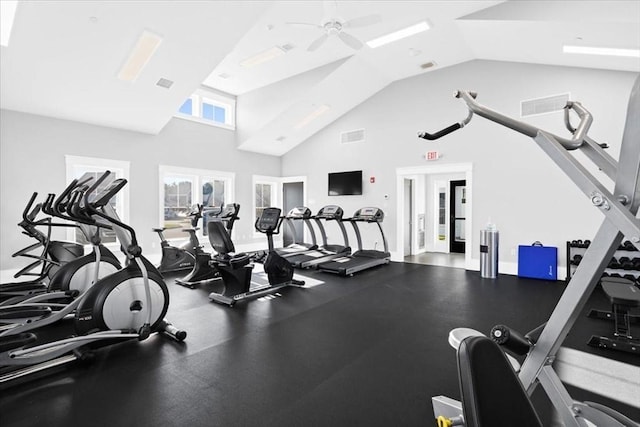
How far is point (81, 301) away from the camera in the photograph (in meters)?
2.96

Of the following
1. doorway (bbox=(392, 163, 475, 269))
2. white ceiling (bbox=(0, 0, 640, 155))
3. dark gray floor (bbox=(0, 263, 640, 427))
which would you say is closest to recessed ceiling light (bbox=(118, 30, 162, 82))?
white ceiling (bbox=(0, 0, 640, 155))

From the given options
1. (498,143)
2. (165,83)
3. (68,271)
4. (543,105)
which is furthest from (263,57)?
(543,105)

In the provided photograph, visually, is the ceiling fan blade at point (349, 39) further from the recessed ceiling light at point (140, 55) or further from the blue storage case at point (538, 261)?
the blue storage case at point (538, 261)

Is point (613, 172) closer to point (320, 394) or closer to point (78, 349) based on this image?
point (320, 394)

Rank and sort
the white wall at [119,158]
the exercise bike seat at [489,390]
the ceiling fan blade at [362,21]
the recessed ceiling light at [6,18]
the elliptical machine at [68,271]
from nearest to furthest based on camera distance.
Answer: the exercise bike seat at [489,390], the elliptical machine at [68,271], the recessed ceiling light at [6,18], the ceiling fan blade at [362,21], the white wall at [119,158]

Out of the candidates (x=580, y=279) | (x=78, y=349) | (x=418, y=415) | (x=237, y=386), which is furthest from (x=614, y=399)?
(x=78, y=349)

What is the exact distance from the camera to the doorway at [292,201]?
10.1m

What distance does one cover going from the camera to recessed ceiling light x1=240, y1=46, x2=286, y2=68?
6.59 meters

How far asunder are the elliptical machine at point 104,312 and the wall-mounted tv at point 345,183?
240 inches

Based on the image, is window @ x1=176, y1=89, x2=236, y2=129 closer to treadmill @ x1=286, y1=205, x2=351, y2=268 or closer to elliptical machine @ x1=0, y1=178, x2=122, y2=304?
treadmill @ x1=286, y1=205, x2=351, y2=268

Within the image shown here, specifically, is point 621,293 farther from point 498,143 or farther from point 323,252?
point 323,252

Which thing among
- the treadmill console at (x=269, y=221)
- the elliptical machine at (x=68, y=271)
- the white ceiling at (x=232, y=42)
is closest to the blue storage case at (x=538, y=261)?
the white ceiling at (x=232, y=42)

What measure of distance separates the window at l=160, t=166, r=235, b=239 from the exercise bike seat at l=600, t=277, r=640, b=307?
673 centimetres

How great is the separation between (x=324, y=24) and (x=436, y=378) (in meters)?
4.45
